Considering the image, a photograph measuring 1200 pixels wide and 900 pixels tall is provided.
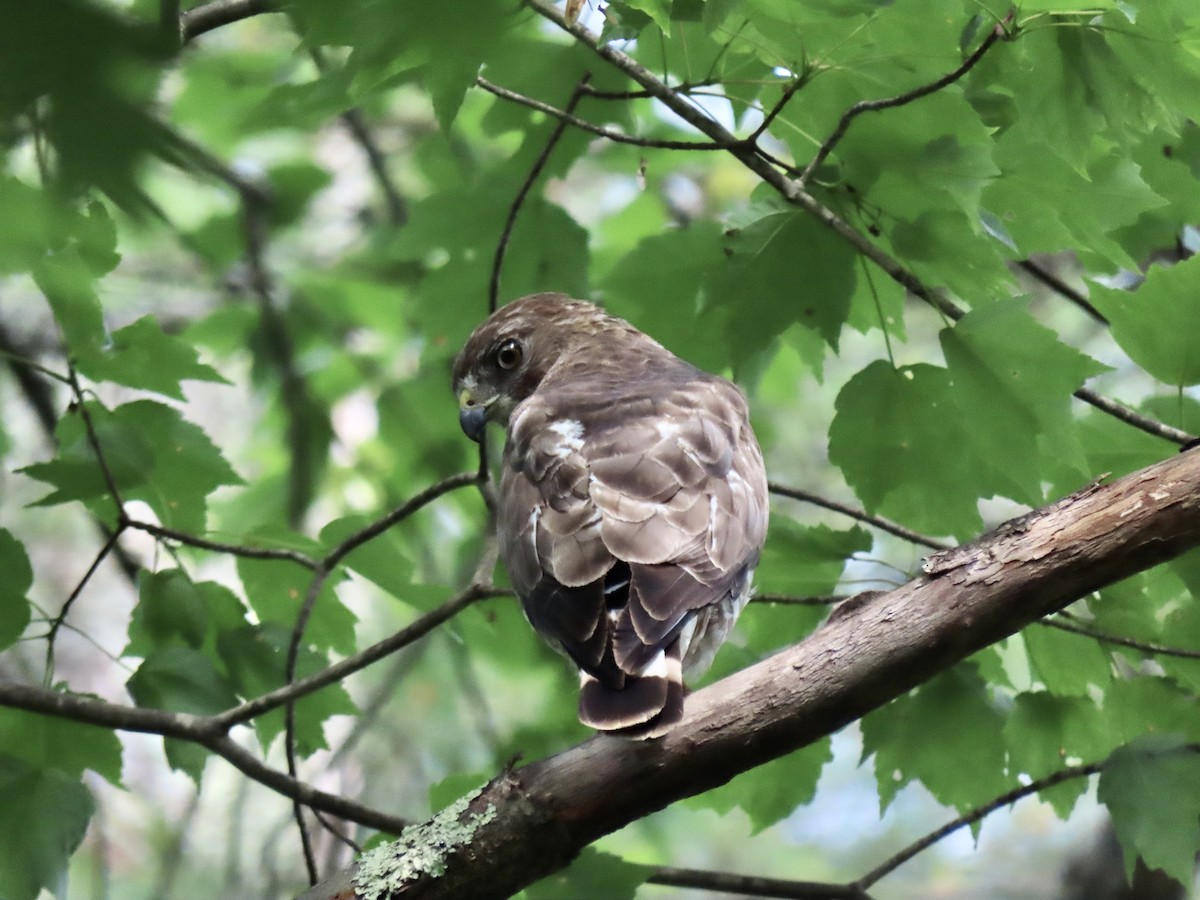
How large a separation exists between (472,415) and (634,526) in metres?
1.94

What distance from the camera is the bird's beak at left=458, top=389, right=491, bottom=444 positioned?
16.9 ft

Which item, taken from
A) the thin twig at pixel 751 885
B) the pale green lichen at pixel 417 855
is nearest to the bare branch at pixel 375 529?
the pale green lichen at pixel 417 855

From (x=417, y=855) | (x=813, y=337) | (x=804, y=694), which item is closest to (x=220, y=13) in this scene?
(x=813, y=337)

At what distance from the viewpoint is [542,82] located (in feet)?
13.4

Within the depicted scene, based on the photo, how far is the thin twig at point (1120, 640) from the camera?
3414 millimetres

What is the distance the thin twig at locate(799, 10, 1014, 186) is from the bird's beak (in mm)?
2126

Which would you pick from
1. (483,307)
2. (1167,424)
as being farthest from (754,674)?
(483,307)

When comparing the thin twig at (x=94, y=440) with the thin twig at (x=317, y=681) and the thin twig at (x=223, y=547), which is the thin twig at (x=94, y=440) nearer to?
the thin twig at (x=223, y=547)

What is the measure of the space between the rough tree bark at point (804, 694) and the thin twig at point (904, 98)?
43.1 inches

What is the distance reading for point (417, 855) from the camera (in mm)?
2869

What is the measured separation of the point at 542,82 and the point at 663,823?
4619 millimetres

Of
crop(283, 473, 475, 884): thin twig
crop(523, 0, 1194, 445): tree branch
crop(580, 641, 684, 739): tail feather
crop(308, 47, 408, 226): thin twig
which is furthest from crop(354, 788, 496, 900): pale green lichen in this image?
crop(308, 47, 408, 226): thin twig

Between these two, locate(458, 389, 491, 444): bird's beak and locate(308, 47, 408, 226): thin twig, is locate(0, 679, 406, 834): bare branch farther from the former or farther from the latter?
locate(308, 47, 408, 226): thin twig

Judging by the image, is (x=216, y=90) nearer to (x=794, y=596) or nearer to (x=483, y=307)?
(x=483, y=307)
